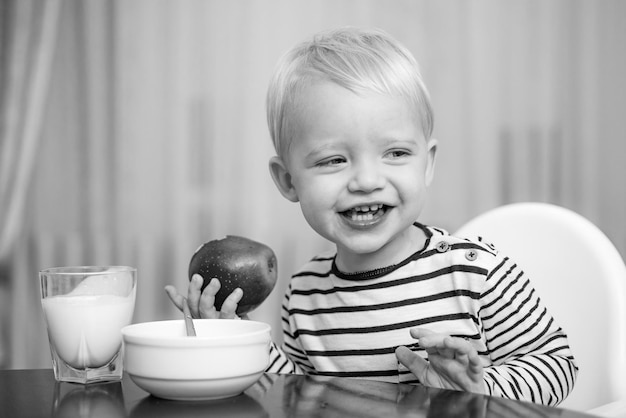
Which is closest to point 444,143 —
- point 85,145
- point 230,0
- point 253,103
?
point 253,103

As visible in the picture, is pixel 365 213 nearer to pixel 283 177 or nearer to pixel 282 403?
pixel 283 177

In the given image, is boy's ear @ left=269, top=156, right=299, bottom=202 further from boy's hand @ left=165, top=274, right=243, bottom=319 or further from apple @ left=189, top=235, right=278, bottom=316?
boy's hand @ left=165, top=274, right=243, bottom=319

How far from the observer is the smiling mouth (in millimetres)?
1213

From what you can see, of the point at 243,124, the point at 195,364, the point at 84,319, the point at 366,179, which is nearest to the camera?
the point at 195,364

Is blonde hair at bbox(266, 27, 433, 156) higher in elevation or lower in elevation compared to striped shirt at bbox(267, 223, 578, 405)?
higher

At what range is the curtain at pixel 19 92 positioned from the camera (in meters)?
2.92

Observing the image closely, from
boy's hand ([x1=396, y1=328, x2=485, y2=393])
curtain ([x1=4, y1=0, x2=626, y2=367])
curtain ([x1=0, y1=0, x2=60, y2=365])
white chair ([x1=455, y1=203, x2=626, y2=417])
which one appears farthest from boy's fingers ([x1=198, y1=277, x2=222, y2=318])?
curtain ([x1=0, y1=0, x2=60, y2=365])

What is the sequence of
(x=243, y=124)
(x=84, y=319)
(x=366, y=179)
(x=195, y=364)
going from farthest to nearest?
(x=243, y=124) < (x=366, y=179) < (x=84, y=319) < (x=195, y=364)

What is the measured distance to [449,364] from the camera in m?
0.93

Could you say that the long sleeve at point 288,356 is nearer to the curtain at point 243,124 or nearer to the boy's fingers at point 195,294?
the boy's fingers at point 195,294

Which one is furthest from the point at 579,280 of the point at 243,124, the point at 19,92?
the point at 19,92

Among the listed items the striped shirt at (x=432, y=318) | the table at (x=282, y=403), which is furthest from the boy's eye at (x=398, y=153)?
the table at (x=282, y=403)

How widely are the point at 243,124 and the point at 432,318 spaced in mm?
1788

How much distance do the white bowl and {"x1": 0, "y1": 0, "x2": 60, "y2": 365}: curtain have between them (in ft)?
7.62
